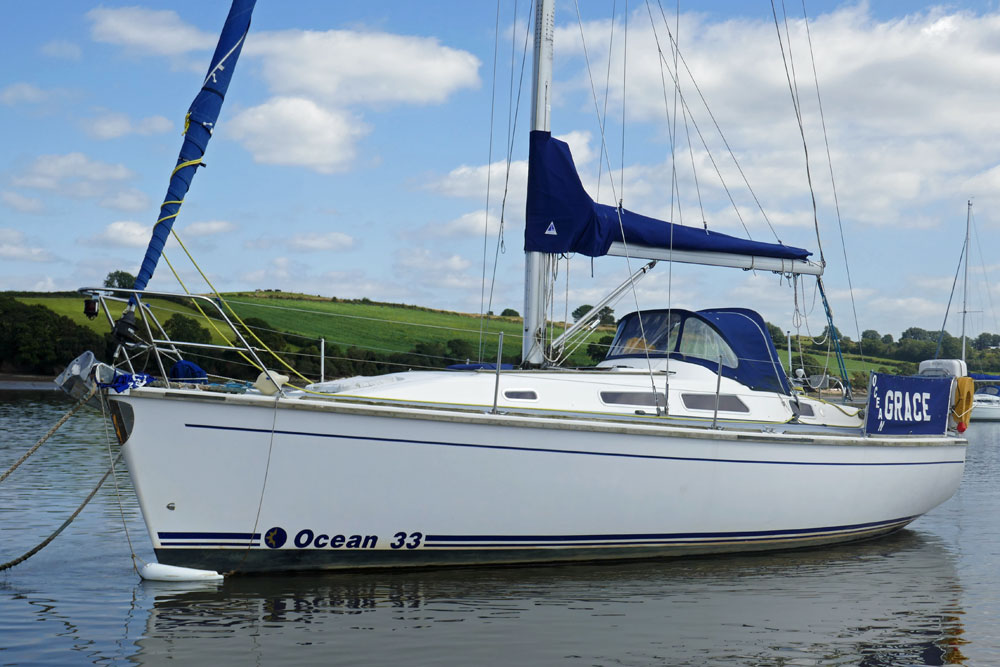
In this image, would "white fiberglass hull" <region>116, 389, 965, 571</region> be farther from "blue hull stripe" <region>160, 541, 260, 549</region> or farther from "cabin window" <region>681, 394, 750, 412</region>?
"cabin window" <region>681, 394, 750, 412</region>

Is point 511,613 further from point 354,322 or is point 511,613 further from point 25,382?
point 354,322

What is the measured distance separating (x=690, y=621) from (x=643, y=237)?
15.3ft

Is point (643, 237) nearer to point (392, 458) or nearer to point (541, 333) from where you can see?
point (541, 333)

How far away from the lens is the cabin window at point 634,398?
28.6ft

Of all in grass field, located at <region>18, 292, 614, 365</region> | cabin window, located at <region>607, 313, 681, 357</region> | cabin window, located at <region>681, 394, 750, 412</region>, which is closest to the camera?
cabin window, located at <region>681, 394, 750, 412</region>

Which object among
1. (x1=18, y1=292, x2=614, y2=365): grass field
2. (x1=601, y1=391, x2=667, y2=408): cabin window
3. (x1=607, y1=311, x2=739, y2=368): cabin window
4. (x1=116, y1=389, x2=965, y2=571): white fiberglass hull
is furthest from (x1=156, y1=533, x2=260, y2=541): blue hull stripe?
(x1=18, y1=292, x2=614, y2=365): grass field

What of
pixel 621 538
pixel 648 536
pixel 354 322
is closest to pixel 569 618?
pixel 621 538

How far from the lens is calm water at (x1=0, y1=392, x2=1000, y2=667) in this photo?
5.91 metres

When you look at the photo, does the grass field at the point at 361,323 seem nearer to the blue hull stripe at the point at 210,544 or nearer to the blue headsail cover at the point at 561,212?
the blue headsail cover at the point at 561,212

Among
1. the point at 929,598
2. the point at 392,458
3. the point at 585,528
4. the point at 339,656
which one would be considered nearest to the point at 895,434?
the point at 929,598

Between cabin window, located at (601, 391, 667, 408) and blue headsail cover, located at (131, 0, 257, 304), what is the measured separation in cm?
437

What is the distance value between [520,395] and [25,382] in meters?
41.8

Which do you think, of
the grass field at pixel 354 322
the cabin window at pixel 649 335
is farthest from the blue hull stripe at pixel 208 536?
the grass field at pixel 354 322

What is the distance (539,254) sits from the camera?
9953 mm
